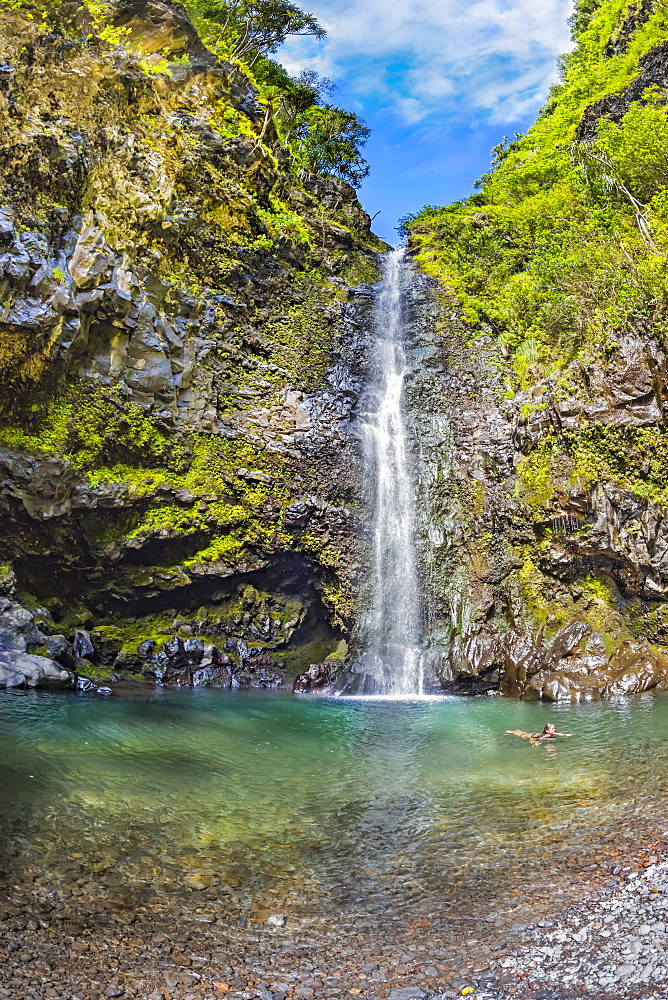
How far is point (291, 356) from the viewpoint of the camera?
22.8m

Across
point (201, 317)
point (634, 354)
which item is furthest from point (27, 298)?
point (634, 354)

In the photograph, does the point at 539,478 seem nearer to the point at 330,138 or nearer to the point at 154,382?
the point at 154,382

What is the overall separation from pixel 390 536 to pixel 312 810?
13611 mm

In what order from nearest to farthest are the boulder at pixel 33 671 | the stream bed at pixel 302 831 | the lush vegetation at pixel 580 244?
1. the stream bed at pixel 302 831
2. the boulder at pixel 33 671
3. the lush vegetation at pixel 580 244

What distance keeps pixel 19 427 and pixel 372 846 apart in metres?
15.7

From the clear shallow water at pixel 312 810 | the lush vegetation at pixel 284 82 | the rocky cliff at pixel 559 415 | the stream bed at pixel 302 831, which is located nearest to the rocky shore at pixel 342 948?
the stream bed at pixel 302 831

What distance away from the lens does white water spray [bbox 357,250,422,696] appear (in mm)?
19047

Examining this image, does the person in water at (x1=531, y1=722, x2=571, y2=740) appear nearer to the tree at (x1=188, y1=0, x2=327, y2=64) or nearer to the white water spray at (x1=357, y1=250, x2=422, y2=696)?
the white water spray at (x1=357, y1=250, x2=422, y2=696)

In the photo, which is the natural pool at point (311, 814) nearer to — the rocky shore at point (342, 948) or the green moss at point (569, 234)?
the rocky shore at point (342, 948)

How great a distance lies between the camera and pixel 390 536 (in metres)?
21.2

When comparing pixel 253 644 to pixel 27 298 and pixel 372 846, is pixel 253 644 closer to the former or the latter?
pixel 27 298

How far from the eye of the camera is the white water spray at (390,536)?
19.0m

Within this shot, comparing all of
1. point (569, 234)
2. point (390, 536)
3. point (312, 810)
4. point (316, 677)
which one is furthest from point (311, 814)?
point (569, 234)

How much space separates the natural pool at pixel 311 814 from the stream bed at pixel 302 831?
0.09 ft
